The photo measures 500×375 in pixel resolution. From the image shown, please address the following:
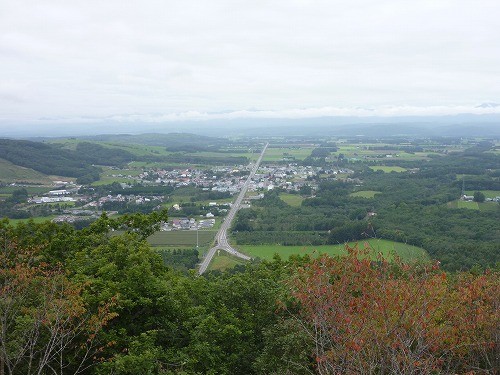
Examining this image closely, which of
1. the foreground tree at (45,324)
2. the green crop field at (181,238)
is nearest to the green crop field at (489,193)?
the green crop field at (181,238)

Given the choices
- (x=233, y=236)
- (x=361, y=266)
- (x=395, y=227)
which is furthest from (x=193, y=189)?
(x=361, y=266)

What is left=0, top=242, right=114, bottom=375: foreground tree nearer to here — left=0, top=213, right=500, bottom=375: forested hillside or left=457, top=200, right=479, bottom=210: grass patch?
left=0, top=213, right=500, bottom=375: forested hillside

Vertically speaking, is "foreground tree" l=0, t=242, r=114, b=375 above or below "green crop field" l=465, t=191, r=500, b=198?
above

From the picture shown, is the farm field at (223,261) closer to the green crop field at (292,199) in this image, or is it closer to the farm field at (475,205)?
the green crop field at (292,199)

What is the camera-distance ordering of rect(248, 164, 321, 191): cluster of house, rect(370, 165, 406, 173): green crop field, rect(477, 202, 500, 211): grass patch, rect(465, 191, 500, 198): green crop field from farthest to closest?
1. rect(370, 165, 406, 173): green crop field
2. rect(248, 164, 321, 191): cluster of house
3. rect(465, 191, 500, 198): green crop field
4. rect(477, 202, 500, 211): grass patch

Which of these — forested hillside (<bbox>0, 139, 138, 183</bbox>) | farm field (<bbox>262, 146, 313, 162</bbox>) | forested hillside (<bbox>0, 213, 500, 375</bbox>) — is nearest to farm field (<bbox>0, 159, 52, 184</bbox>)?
forested hillside (<bbox>0, 139, 138, 183</bbox>)

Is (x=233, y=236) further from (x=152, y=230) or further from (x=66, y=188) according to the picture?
(x=66, y=188)
